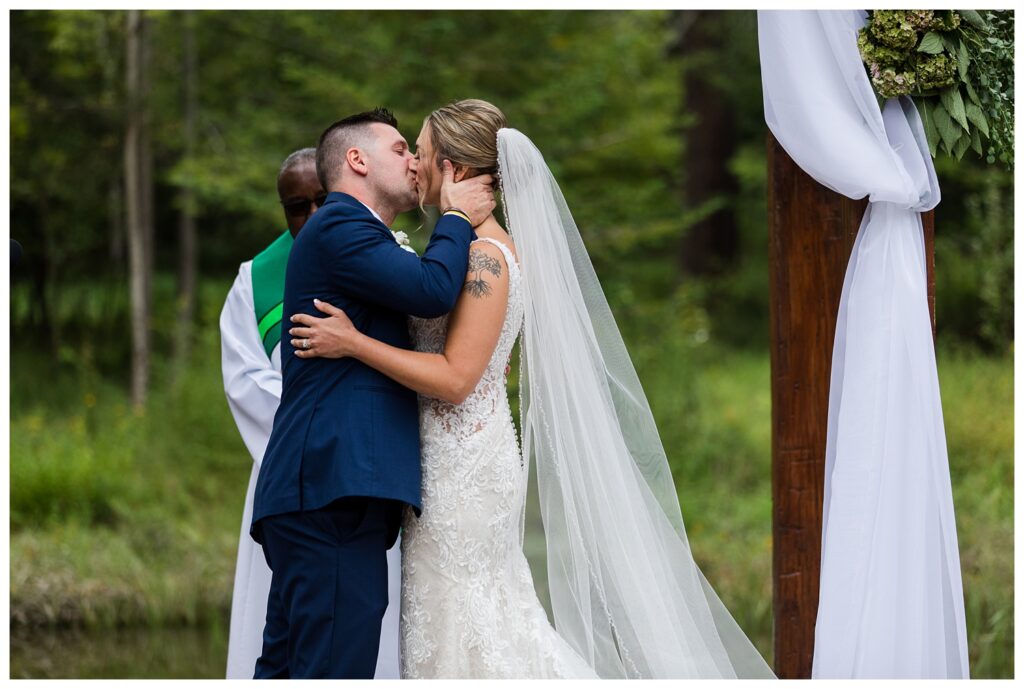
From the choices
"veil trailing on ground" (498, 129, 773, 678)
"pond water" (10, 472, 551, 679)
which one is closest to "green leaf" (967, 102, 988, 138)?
"veil trailing on ground" (498, 129, 773, 678)

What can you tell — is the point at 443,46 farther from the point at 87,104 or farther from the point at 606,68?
the point at 87,104

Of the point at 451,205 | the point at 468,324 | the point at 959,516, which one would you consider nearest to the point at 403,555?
the point at 468,324

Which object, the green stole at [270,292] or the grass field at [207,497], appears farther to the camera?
the grass field at [207,497]

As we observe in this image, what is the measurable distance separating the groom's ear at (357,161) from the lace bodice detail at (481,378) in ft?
1.25

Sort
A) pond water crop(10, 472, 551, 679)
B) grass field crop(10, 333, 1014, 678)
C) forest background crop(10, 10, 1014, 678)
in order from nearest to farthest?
pond water crop(10, 472, 551, 679) → grass field crop(10, 333, 1014, 678) → forest background crop(10, 10, 1014, 678)

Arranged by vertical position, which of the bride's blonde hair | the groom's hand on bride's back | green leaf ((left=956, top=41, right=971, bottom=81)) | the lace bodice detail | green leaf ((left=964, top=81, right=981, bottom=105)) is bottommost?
the lace bodice detail

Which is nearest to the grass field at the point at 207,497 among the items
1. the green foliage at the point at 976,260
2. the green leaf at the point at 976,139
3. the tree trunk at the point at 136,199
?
the tree trunk at the point at 136,199

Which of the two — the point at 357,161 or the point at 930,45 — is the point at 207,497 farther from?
the point at 930,45

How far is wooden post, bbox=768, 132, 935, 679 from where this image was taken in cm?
365

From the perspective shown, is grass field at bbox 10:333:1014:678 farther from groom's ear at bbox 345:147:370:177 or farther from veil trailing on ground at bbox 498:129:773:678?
groom's ear at bbox 345:147:370:177

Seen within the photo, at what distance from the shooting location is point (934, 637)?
10.9 ft

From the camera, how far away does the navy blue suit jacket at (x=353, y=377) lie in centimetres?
286

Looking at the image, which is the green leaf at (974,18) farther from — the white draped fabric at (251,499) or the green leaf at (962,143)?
the white draped fabric at (251,499)

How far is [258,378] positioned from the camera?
3.86 m
